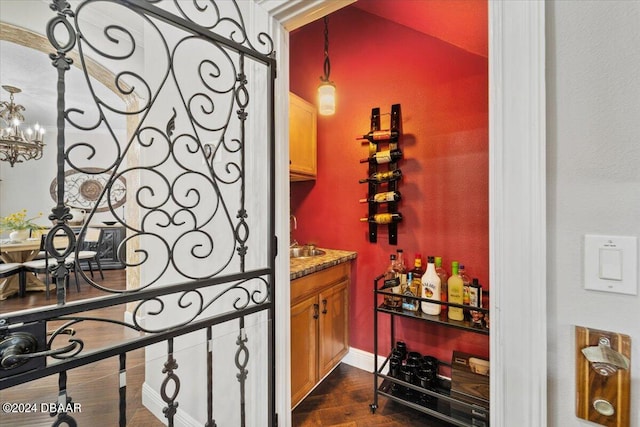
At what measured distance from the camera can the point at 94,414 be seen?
0.77 meters

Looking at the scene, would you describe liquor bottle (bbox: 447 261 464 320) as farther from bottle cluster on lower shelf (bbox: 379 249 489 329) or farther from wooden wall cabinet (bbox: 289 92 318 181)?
A: wooden wall cabinet (bbox: 289 92 318 181)

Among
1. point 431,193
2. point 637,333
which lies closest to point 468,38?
point 431,193

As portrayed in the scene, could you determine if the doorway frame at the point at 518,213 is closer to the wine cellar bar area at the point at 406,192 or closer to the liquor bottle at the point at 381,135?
the wine cellar bar area at the point at 406,192

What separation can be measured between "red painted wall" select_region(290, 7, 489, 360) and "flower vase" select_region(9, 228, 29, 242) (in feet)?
15.5

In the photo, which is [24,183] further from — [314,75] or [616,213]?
[616,213]

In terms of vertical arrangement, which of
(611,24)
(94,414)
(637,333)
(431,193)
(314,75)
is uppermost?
(314,75)

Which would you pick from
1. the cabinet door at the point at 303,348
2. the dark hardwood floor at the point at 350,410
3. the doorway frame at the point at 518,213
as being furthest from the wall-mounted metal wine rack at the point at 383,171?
the doorway frame at the point at 518,213

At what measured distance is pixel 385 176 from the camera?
81.3 inches

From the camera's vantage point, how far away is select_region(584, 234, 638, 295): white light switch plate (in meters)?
0.55

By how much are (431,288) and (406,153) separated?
1024 millimetres

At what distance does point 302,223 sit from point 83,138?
254 inches

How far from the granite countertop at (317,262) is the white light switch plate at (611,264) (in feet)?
4.16

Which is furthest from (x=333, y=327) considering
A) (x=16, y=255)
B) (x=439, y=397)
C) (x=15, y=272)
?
(x=16, y=255)

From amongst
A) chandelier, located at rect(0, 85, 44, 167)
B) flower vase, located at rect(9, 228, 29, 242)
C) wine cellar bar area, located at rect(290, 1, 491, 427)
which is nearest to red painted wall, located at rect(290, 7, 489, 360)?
wine cellar bar area, located at rect(290, 1, 491, 427)
